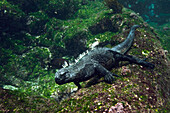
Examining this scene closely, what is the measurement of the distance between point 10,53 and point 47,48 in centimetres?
275

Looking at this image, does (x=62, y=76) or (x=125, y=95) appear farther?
(x=62, y=76)

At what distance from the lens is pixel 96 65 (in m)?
4.01

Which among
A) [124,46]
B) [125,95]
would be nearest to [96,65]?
[125,95]

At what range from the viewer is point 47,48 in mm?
9555

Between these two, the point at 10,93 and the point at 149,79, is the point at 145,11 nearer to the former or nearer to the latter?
the point at 149,79

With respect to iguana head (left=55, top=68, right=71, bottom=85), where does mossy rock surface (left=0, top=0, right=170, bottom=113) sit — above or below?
below

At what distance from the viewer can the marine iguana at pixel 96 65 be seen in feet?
11.5

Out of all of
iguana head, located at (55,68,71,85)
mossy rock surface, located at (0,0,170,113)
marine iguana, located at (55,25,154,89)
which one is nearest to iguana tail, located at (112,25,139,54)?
marine iguana, located at (55,25,154,89)

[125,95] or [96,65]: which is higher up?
[96,65]

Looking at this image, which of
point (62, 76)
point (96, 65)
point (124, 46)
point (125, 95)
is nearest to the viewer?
point (125, 95)

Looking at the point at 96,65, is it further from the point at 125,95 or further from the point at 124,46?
the point at 124,46

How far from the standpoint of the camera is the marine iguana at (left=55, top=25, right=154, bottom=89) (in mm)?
3492

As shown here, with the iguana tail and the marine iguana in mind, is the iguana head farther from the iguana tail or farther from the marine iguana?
the iguana tail

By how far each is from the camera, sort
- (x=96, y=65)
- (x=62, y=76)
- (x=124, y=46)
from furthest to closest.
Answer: (x=124, y=46) → (x=96, y=65) → (x=62, y=76)
